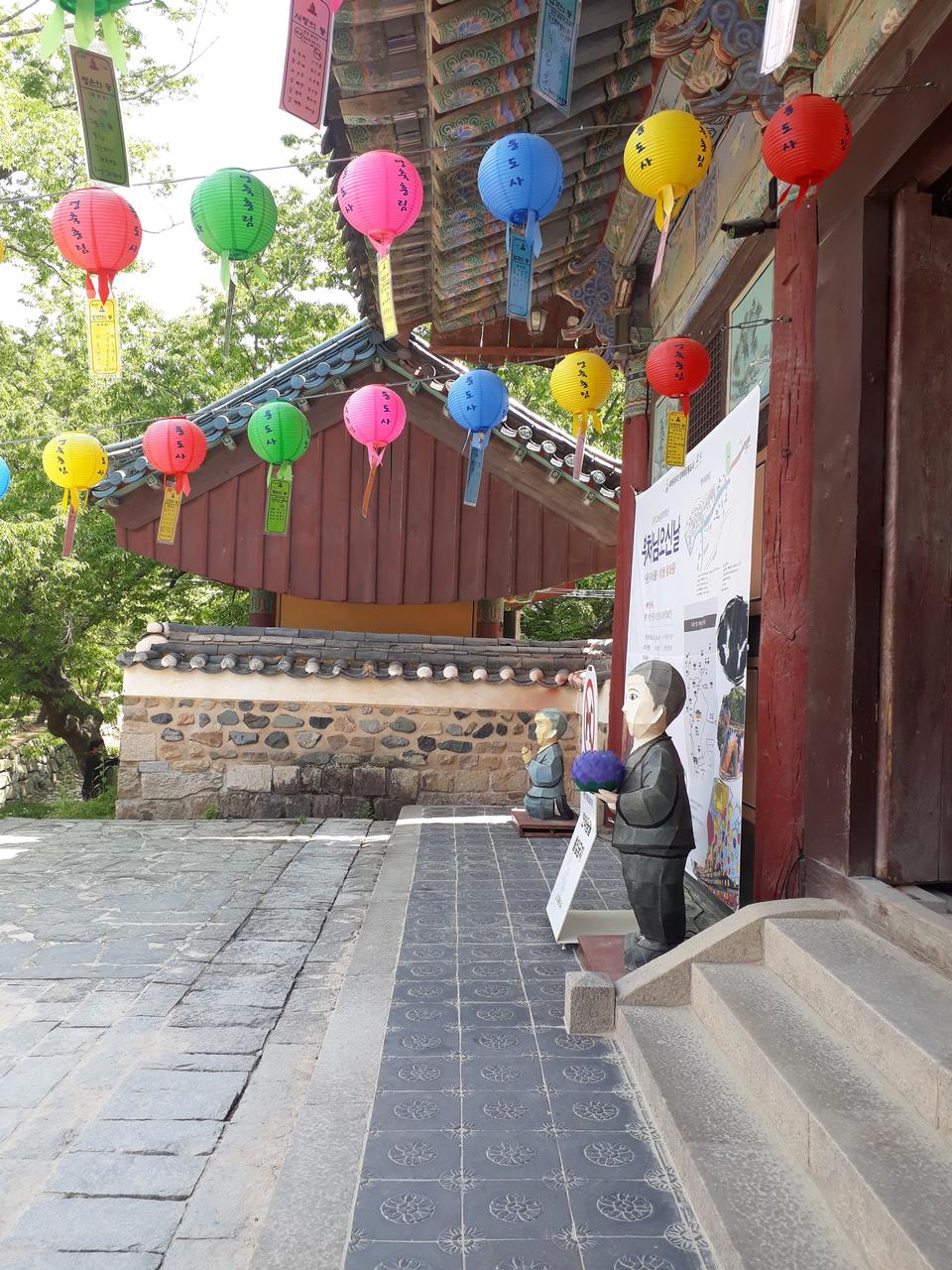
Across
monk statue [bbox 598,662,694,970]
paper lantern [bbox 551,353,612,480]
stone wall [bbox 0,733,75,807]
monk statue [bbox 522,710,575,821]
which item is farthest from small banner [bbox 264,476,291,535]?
stone wall [bbox 0,733,75,807]

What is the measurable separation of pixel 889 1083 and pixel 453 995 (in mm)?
1822

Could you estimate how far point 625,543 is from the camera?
7.53 meters

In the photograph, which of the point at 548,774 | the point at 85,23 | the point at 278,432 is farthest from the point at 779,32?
the point at 278,432

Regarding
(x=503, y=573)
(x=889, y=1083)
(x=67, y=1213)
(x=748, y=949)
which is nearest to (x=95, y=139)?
(x=67, y=1213)

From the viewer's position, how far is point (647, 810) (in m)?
3.80

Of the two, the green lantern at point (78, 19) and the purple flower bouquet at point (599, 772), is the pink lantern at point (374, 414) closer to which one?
the green lantern at point (78, 19)

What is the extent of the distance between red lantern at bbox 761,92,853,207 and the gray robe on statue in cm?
507

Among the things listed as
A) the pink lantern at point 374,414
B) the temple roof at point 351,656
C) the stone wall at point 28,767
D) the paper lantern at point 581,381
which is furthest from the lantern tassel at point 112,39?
the stone wall at point 28,767

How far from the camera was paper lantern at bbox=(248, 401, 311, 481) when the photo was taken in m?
7.99

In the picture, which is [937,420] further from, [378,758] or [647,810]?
[378,758]

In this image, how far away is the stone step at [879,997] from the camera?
2295mm

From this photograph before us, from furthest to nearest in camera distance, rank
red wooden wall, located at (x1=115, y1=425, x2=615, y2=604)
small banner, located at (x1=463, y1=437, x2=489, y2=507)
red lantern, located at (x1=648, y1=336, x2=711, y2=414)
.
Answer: red wooden wall, located at (x1=115, y1=425, x2=615, y2=604) → small banner, located at (x1=463, y1=437, x2=489, y2=507) → red lantern, located at (x1=648, y1=336, x2=711, y2=414)

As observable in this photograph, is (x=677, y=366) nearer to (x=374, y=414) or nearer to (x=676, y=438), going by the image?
(x=676, y=438)

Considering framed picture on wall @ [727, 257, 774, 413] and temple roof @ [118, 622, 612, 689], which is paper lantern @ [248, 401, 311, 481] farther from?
framed picture on wall @ [727, 257, 774, 413]
